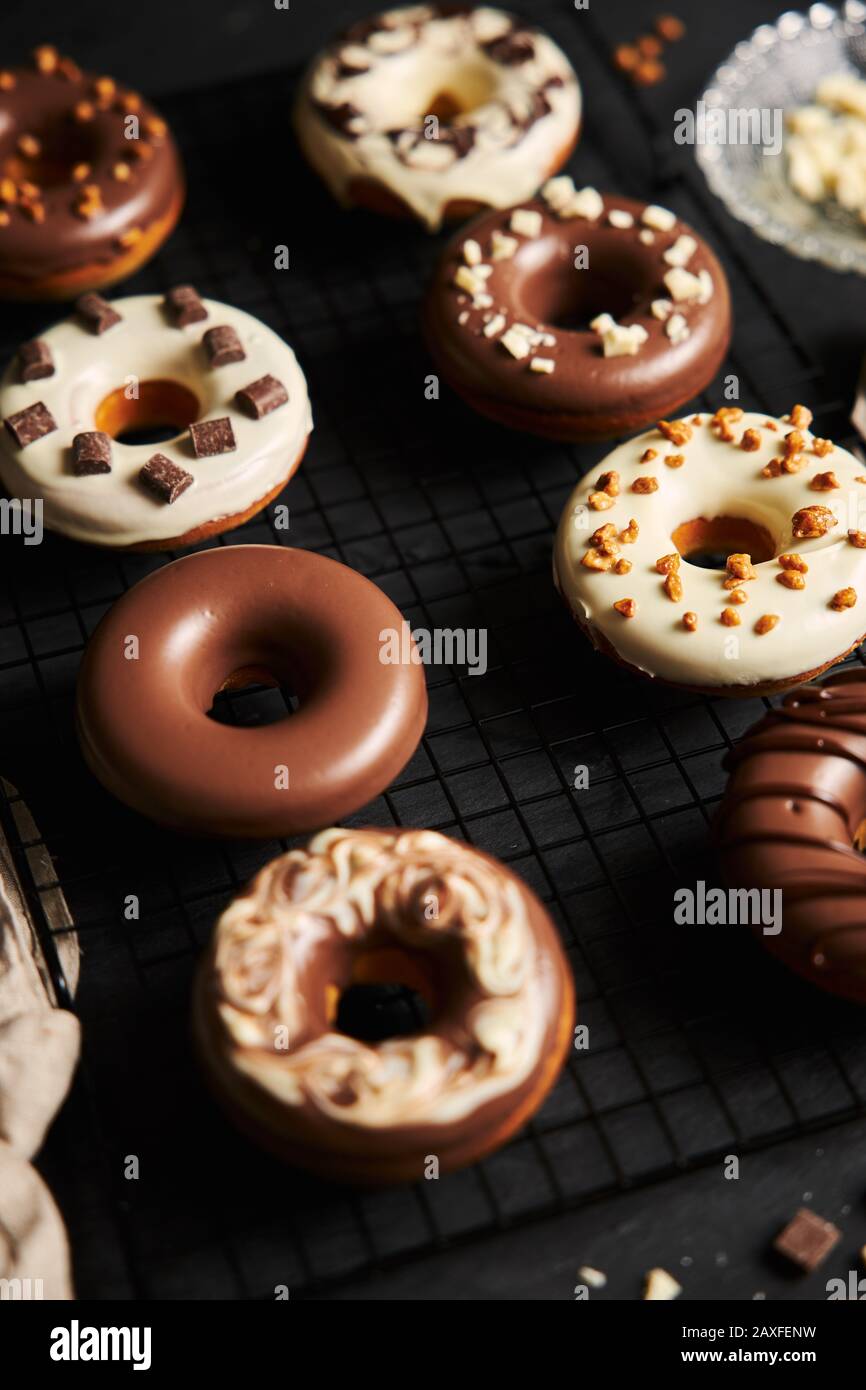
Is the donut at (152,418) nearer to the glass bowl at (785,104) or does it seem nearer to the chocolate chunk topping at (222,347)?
the chocolate chunk topping at (222,347)

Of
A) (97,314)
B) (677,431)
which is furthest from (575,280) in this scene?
(97,314)

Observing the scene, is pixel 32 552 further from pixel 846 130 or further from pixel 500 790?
pixel 846 130

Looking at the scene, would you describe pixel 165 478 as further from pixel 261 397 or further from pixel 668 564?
pixel 668 564

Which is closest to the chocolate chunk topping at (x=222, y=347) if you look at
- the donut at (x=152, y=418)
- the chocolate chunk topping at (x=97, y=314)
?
the donut at (x=152, y=418)

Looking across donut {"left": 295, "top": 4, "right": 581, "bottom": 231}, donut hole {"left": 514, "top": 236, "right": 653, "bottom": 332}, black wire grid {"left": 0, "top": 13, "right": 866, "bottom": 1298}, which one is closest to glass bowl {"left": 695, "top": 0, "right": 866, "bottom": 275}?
black wire grid {"left": 0, "top": 13, "right": 866, "bottom": 1298}

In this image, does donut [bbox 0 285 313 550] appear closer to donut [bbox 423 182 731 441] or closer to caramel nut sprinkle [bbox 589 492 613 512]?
donut [bbox 423 182 731 441]

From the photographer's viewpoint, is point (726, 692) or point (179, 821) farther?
point (726, 692)
